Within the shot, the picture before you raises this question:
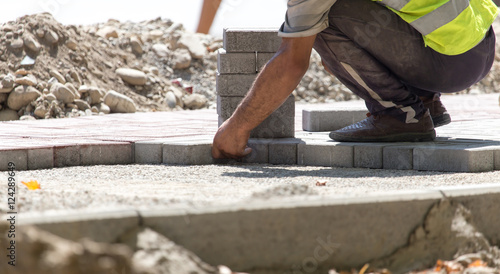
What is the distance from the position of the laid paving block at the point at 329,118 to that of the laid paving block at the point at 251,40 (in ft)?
3.44

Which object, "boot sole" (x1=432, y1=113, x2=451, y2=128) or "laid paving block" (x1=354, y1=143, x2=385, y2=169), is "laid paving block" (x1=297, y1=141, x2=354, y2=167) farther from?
"boot sole" (x1=432, y1=113, x2=451, y2=128)

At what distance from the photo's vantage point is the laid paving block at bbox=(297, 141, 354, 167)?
379 centimetres

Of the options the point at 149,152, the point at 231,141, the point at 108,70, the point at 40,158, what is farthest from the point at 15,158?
the point at 108,70

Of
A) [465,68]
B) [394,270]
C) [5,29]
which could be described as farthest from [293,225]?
[5,29]

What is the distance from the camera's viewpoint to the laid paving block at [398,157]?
360 cm

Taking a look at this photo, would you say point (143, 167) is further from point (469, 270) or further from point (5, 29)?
point (5, 29)

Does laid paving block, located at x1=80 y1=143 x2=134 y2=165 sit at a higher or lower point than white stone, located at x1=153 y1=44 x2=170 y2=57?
lower

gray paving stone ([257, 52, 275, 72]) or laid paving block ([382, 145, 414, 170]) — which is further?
gray paving stone ([257, 52, 275, 72])

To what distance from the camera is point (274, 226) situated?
79.4 inches

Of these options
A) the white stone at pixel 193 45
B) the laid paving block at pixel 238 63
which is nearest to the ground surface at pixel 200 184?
the laid paving block at pixel 238 63

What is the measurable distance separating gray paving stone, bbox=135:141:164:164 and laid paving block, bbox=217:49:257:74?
0.65 m

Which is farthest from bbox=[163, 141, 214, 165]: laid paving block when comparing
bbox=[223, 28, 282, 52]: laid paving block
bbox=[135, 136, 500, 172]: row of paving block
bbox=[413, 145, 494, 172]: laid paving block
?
bbox=[413, 145, 494, 172]: laid paving block

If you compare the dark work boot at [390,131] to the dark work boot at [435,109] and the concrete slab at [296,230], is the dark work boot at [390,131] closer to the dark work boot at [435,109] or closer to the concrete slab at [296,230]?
the dark work boot at [435,109]

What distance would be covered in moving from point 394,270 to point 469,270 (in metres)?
0.24
